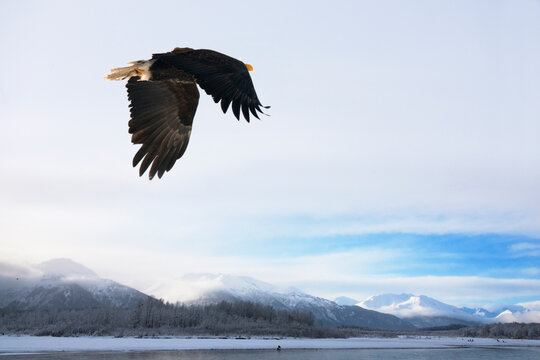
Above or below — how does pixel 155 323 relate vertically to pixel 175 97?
below

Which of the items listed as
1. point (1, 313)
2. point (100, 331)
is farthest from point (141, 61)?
point (1, 313)

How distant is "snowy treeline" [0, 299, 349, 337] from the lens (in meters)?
73.6

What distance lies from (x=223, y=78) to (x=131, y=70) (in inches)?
54.6

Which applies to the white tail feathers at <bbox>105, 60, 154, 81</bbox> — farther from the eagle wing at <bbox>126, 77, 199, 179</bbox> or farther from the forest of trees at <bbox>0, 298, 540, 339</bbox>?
the forest of trees at <bbox>0, 298, 540, 339</bbox>

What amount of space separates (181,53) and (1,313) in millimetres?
104725

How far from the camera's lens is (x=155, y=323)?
265 ft

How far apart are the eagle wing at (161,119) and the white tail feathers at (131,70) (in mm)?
72

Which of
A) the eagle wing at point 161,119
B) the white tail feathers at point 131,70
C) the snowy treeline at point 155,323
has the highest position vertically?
the white tail feathers at point 131,70

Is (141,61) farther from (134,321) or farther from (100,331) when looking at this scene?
(134,321)

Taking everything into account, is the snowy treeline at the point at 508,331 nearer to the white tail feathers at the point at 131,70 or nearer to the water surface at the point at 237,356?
the water surface at the point at 237,356

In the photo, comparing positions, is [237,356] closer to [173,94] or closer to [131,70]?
[173,94]

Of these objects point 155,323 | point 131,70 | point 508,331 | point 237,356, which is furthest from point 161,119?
point 508,331

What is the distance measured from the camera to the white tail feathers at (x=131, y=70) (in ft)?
17.0

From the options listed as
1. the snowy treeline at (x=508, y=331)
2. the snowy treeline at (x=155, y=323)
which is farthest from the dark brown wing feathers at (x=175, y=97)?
the snowy treeline at (x=508, y=331)
